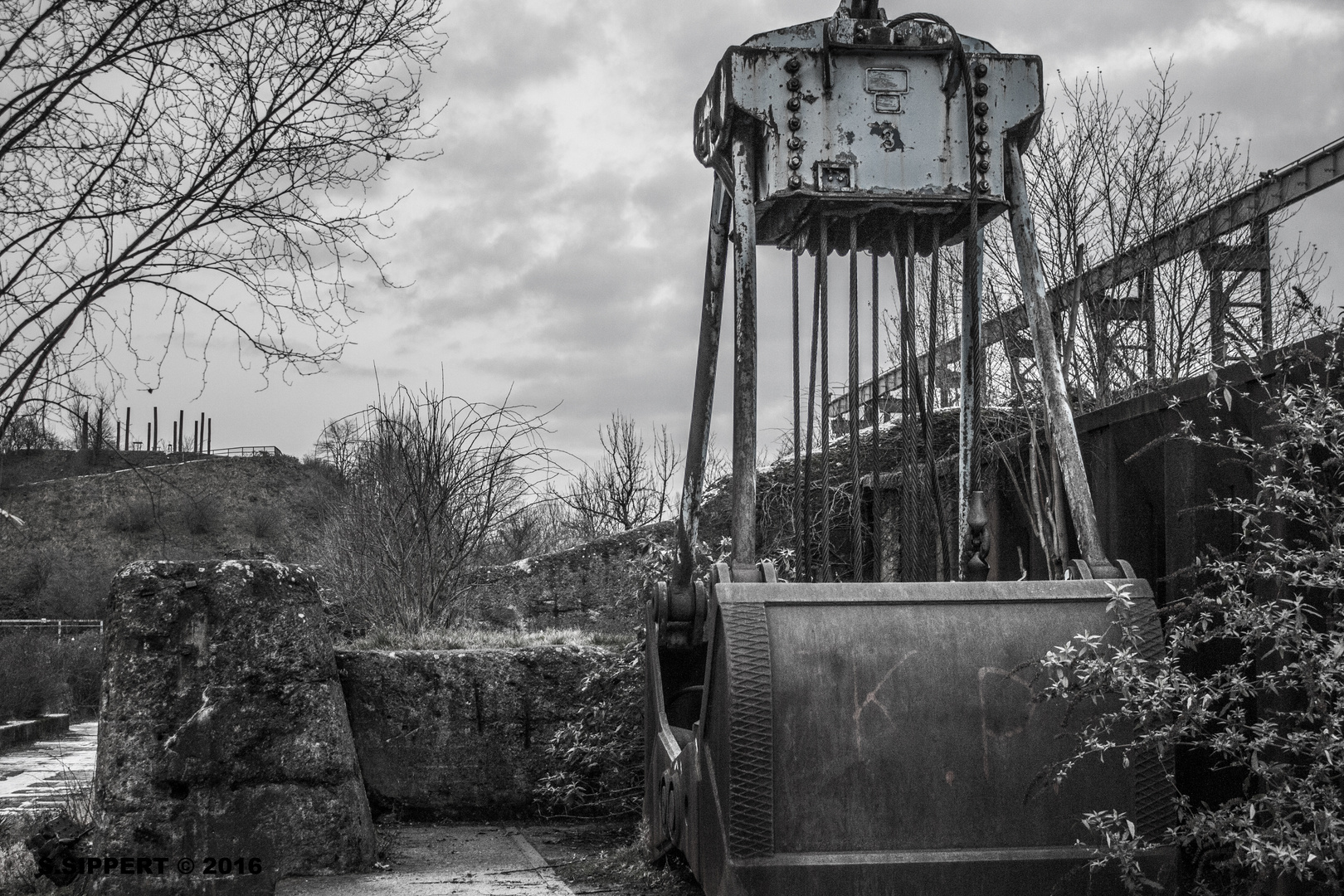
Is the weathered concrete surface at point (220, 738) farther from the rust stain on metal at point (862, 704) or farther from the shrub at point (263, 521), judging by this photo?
the shrub at point (263, 521)

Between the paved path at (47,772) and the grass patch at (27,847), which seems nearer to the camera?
the grass patch at (27,847)

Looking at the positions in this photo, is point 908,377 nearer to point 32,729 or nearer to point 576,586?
point 576,586

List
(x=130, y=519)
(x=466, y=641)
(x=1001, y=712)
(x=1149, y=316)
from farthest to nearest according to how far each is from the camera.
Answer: (x=130, y=519) < (x=1149, y=316) < (x=466, y=641) < (x=1001, y=712)

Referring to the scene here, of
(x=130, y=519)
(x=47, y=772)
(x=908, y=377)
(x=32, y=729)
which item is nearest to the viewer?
(x=908, y=377)

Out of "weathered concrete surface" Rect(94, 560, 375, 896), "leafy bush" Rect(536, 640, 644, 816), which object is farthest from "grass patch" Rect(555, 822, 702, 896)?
"weathered concrete surface" Rect(94, 560, 375, 896)

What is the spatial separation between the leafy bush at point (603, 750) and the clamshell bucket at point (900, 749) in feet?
8.03

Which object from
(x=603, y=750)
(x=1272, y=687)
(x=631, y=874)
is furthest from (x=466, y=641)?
(x=1272, y=687)

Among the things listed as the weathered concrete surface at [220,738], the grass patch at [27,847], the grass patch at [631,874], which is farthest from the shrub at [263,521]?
the grass patch at [631,874]

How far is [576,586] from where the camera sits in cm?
926

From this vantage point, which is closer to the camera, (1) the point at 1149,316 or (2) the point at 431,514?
(2) the point at 431,514

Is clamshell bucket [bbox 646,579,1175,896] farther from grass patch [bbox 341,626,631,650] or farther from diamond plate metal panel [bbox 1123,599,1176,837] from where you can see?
grass patch [bbox 341,626,631,650]

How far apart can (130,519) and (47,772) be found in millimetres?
37345

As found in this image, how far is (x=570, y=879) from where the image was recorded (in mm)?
4492

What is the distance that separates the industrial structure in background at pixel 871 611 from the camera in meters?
3.01
